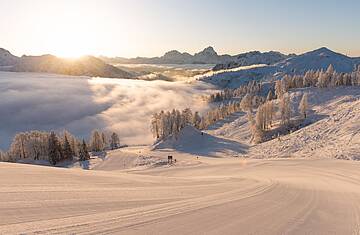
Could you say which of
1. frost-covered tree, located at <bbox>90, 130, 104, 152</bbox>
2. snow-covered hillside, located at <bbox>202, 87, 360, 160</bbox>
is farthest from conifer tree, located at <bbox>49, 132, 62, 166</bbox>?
snow-covered hillside, located at <bbox>202, 87, 360, 160</bbox>

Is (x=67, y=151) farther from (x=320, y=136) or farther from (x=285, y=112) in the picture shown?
(x=285, y=112)

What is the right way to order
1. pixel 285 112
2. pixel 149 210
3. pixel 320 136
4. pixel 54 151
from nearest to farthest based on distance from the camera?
pixel 149 210, pixel 320 136, pixel 54 151, pixel 285 112

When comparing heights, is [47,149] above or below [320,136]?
below

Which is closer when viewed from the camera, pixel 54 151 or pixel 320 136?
pixel 320 136

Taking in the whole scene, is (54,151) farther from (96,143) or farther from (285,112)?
(285,112)

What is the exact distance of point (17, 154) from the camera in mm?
83312

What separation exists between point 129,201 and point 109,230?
2.84m

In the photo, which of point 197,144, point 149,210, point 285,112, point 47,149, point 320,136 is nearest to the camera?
point 149,210

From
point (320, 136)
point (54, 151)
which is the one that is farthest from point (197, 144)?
point (54, 151)

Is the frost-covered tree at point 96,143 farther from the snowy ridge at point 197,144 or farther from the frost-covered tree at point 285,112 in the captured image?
the frost-covered tree at point 285,112

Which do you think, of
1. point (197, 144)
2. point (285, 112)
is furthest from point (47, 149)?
point (285, 112)

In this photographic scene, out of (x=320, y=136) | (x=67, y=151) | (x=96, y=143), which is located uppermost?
(x=320, y=136)

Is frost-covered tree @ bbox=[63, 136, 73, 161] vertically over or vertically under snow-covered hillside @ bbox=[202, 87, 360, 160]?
under

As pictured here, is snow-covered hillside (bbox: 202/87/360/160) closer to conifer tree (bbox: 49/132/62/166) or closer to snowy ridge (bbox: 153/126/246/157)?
snowy ridge (bbox: 153/126/246/157)
